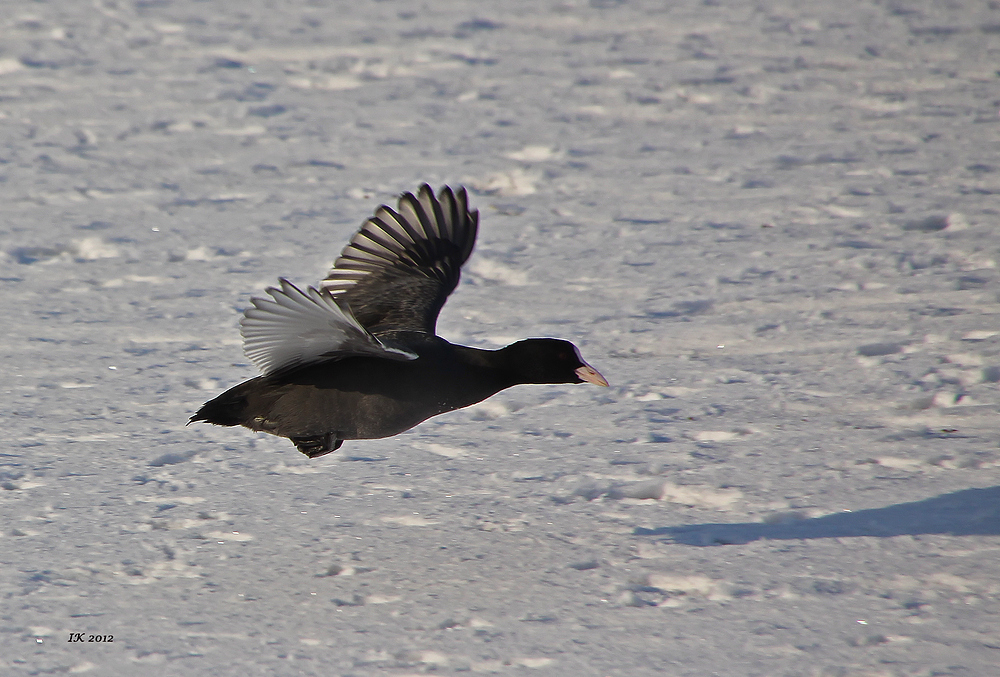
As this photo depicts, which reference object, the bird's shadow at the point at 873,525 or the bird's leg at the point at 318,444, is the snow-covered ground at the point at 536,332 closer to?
the bird's shadow at the point at 873,525

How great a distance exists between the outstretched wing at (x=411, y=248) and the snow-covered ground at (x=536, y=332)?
592 mm

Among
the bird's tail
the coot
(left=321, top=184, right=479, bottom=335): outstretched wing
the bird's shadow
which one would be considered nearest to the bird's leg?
the coot

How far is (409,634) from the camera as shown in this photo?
300cm

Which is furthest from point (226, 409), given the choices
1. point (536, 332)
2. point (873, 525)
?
point (873, 525)

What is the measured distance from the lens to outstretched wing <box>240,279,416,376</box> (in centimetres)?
303

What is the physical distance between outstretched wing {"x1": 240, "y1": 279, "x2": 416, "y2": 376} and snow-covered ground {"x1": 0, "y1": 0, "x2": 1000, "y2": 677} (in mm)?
575

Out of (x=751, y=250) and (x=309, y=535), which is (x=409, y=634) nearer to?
(x=309, y=535)

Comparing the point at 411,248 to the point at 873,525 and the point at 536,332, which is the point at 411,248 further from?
the point at 873,525

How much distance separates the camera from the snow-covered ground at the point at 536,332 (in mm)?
3074

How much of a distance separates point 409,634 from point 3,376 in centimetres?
235

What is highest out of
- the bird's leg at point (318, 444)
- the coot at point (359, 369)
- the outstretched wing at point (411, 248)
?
the outstretched wing at point (411, 248)

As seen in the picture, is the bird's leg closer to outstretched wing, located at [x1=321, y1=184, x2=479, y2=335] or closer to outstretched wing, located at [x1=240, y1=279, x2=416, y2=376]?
outstretched wing, located at [x1=240, y1=279, x2=416, y2=376]

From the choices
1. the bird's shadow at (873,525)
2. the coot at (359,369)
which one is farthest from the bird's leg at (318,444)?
the bird's shadow at (873,525)

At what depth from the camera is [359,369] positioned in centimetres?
346
